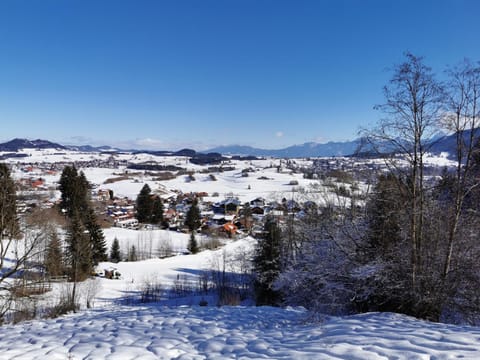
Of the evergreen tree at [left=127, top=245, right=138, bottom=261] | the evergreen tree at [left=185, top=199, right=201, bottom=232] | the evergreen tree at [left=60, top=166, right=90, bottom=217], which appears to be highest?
the evergreen tree at [left=60, top=166, right=90, bottom=217]

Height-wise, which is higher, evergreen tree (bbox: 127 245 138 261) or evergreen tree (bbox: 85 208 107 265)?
evergreen tree (bbox: 85 208 107 265)

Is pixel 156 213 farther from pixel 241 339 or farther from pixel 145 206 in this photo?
pixel 241 339

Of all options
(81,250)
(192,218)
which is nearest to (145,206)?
(192,218)

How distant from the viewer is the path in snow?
4.02 metres

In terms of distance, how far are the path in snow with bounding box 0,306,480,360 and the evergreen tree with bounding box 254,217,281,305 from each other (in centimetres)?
1096

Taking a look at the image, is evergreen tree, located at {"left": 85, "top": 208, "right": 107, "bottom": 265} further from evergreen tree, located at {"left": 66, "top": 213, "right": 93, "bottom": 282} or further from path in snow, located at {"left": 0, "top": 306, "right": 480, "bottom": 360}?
path in snow, located at {"left": 0, "top": 306, "right": 480, "bottom": 360}

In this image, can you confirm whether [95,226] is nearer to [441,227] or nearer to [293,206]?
[293,206]

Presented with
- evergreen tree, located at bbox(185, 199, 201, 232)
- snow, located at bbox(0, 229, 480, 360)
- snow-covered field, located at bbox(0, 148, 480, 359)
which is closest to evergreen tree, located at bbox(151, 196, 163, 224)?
evergreen tree, located at bbox(185, 199, 201, 232)

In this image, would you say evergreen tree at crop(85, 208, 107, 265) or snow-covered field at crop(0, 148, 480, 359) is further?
evergreen tree at crop(85, 208, 107, 265)

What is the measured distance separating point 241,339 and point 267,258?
14125mm

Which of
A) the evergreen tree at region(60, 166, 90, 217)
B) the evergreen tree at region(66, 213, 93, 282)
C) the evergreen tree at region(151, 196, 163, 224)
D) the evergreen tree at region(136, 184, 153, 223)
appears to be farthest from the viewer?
the evergreen tree at region(151, 196, 163, 224)

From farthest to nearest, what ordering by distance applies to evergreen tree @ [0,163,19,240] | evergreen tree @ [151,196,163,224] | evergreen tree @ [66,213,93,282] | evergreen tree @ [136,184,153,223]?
evergreen tree @ [151,196,163,224], evergreen tree @ [136,184,153,223], evergreen tree @ [66,213,93,282], evergreen tree @ [0,163,19,240]

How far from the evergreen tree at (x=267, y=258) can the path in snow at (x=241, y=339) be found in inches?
A: 432

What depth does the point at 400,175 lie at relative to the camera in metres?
7.30
